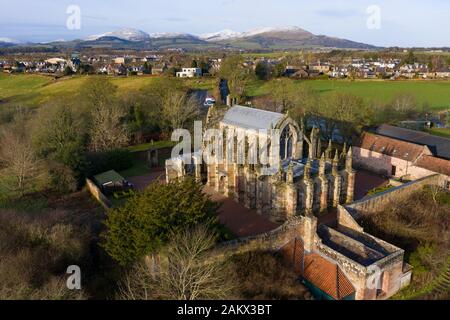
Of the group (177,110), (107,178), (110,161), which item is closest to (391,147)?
(177,110)

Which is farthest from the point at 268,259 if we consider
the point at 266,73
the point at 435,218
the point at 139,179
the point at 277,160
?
the point at 266,73

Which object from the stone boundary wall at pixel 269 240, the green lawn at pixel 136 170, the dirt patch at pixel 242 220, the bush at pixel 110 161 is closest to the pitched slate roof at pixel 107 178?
the bush at pixel 110 161

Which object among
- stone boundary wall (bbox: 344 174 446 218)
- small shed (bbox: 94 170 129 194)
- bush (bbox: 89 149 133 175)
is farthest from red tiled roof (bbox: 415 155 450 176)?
bush (bbox: 89 149 133 175)

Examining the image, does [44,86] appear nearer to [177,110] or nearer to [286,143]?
[177,110]

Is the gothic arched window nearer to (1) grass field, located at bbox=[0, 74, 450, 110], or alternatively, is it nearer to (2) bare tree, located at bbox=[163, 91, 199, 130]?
(2) bare tree, located at bbox=[163, 91, 199, 130]

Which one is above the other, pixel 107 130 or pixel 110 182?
pixel 107 130

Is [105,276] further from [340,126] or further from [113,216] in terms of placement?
[340,126]
